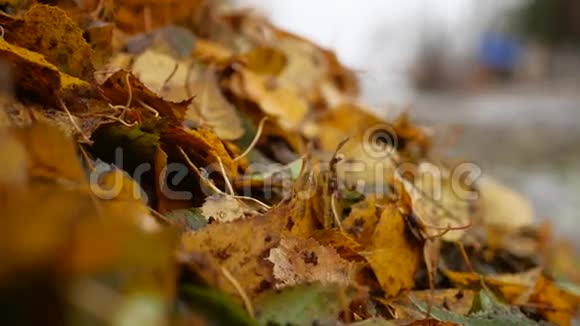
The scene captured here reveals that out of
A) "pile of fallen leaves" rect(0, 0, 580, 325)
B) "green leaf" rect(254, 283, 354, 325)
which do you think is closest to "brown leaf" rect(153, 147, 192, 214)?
"pile of fallen leaves" rect(0, 0, 580, 325)

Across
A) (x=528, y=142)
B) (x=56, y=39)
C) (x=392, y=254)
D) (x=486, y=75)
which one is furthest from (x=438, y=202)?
(x=486, y=75)

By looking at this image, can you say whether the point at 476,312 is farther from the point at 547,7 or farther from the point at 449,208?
the point at 547,7

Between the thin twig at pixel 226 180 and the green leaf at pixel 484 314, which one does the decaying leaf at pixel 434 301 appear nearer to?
the green leaf at pixel 484 314

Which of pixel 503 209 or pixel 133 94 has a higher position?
pixel 133 94

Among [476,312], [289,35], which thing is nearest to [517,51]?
[289,35]

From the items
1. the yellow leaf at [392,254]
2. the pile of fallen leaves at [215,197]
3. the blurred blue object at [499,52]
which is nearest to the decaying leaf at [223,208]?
the pile of fallen leaves at [215,197]

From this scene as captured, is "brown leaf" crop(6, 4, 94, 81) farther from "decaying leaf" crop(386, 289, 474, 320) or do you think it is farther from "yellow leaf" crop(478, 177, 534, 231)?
"yellow leaf" crop(478, 177, 534, 231)

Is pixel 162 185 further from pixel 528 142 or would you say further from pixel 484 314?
pixel 528 142
